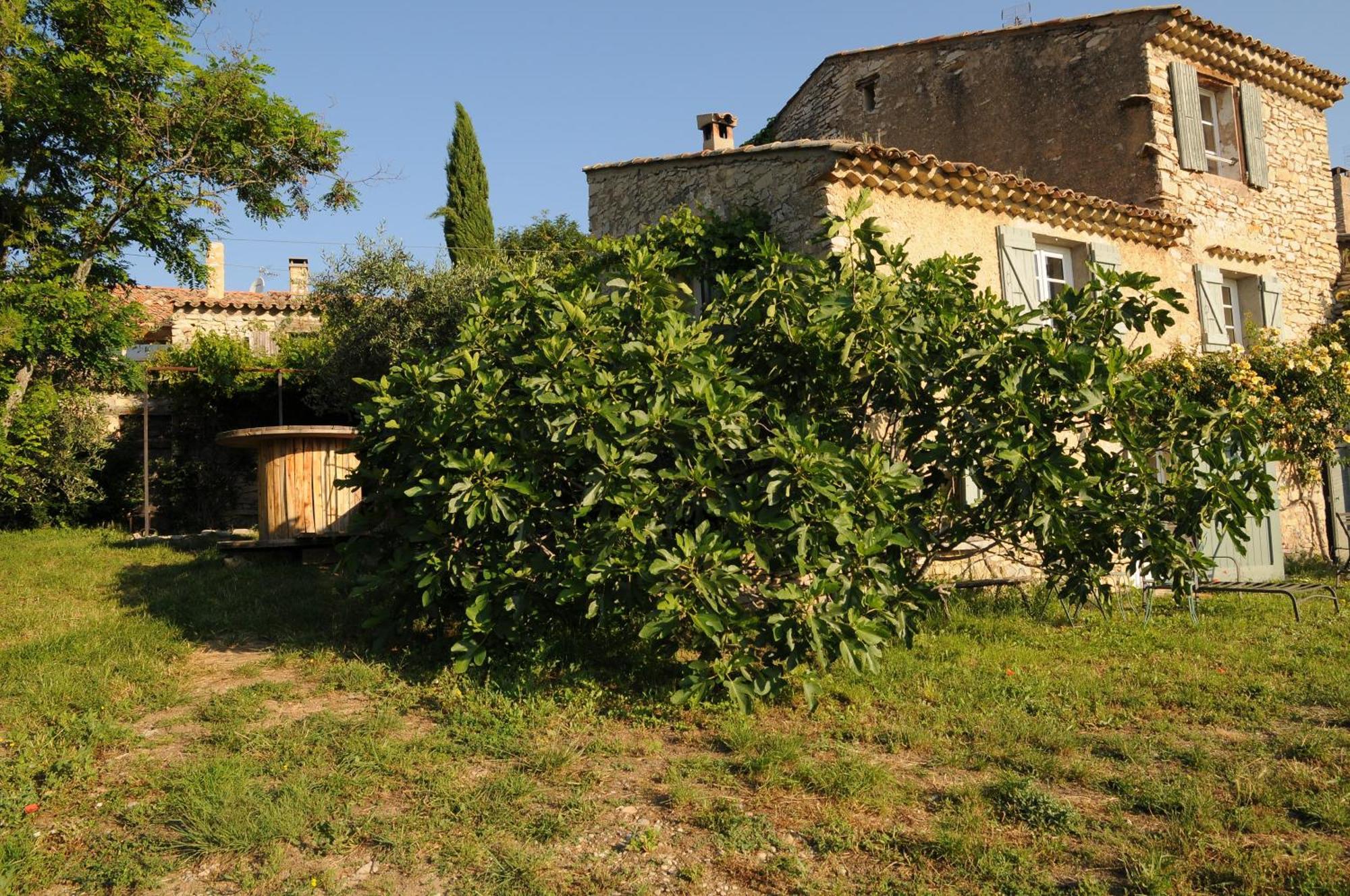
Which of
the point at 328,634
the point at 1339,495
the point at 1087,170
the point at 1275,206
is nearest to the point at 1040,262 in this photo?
the point at 1087,170

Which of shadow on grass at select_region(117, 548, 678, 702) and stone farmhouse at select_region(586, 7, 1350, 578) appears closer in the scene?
shadow on grass at select_region(117, 548, 678, 702)

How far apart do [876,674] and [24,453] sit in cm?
1051

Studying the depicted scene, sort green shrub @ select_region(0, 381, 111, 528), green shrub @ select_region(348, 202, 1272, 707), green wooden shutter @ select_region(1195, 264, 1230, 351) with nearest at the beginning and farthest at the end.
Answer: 1. green shrub @ select_region(348, 202, 1272, 707)
2. green wooden shutter @ select_region(1195, 264, 1230, 351)
3. green shrub @ select_region(0, 381, 111, 528)

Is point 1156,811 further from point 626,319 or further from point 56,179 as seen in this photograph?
point 56,179

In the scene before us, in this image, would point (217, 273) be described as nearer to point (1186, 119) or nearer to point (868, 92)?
point (868, 92)

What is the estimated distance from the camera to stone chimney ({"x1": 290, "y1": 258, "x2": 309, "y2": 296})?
24.2 metres

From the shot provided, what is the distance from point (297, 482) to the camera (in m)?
8.77

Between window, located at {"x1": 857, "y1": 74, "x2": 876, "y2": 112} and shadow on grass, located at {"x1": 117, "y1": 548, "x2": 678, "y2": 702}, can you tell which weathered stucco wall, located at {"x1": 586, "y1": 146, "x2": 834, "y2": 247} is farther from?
window, located at {"x1": 857, "y1": 74, "x2": 876, "y2": 112}

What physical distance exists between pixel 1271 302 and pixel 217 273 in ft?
73.6

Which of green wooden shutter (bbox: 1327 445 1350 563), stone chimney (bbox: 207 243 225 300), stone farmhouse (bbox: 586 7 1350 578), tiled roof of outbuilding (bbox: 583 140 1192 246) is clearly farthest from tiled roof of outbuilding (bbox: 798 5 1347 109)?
stone chimney (bbox: 207 243 225 300)

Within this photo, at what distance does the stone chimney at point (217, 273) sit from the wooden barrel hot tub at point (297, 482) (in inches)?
545

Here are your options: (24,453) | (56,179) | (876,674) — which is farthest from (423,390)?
(56,179)

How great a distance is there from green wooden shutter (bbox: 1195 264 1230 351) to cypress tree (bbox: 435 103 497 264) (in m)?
13.3

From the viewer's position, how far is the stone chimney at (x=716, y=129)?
12302 millimetres
